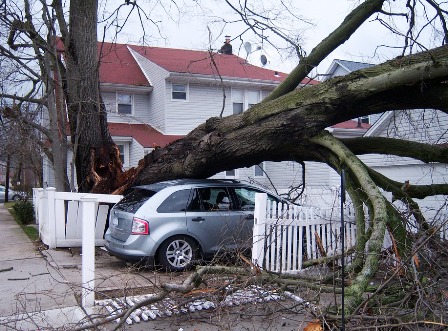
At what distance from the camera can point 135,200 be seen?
895cm

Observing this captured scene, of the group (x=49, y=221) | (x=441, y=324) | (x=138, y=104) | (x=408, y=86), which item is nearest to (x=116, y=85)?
(x=138, y=104)

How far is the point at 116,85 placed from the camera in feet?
74.0

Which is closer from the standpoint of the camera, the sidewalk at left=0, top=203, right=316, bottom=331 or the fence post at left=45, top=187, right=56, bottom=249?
the sidewalk at left=0, top=203, right=316, bottom=331

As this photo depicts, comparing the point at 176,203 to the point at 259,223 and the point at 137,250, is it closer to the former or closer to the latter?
the point at 137,250

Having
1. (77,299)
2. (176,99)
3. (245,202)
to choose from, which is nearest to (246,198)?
(245,202)

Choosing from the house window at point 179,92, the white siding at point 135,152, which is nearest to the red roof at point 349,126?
the house window at point 179,92

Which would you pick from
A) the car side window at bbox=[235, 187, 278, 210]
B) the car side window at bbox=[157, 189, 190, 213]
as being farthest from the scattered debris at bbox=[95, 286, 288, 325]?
the car side window at bbox=[235, 187, 278, 210]

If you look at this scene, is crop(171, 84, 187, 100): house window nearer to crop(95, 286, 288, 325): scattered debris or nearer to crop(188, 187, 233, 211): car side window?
crop(188, 187, 233, 211): car side window

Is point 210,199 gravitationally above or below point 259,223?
above

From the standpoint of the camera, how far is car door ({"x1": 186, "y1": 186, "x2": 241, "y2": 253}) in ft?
28.6

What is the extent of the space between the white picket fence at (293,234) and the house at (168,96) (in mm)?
14010

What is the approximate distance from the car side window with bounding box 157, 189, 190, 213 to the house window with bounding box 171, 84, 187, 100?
14.2 metres

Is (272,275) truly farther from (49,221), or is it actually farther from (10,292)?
(49,221)

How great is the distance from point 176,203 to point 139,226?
2.51 feet
